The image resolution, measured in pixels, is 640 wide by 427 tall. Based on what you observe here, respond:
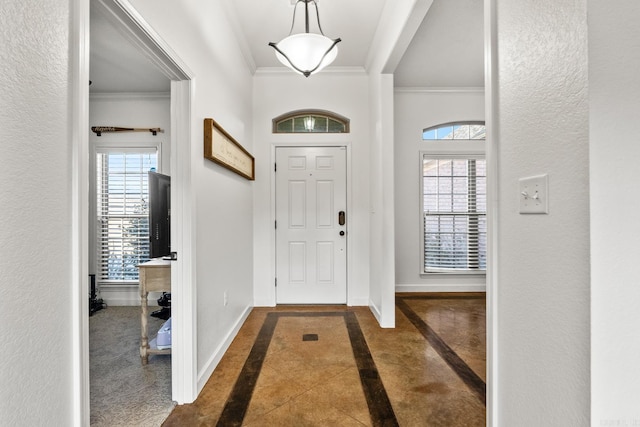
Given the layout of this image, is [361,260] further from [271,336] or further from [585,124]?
[585,124]

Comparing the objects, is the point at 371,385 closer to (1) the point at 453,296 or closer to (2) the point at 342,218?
(2) the point at 342,218

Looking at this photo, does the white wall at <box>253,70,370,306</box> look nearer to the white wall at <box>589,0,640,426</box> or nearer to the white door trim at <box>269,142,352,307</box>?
the white door trim at <box>269,142,352,307</box>

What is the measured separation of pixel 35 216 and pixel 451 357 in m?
2.66

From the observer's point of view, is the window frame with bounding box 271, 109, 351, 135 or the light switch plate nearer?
the light switch plate

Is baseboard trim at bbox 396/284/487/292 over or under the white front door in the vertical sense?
under

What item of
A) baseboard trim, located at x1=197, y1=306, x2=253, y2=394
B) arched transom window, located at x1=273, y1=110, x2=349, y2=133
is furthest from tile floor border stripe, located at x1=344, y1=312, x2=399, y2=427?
arched transom window, located at x1=273, y1=110, x2=349, y2=133

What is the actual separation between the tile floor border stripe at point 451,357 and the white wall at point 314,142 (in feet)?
2.25

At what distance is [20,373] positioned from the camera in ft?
2.56

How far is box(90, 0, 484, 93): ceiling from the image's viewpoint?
2557mm

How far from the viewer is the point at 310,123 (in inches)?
149

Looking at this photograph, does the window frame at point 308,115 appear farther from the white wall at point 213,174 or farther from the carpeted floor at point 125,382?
the carpeted floor at point 125,382

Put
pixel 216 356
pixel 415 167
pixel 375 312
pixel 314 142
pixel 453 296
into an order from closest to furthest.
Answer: pixel 216 356 < pixel 375 312 < pixel 314 142 < pixel 453 296 < pixel 415 167

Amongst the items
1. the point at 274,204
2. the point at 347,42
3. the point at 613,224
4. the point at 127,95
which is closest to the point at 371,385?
the point at 613,224

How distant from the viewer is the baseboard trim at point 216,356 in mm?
1954
